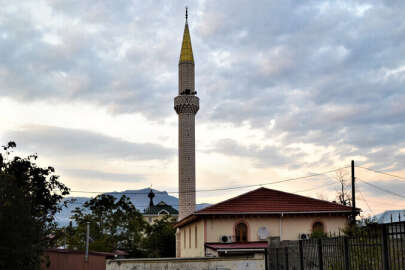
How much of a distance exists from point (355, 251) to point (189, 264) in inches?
439

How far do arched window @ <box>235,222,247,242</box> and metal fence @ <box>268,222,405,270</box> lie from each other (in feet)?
45.2

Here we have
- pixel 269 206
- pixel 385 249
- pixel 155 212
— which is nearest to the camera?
pixel 385 249

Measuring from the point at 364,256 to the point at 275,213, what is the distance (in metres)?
20.0

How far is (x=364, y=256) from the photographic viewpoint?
11367 mm

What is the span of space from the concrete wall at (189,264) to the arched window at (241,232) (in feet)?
27.8

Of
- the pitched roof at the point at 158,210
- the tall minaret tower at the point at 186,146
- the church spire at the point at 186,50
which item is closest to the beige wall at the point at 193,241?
the tall minaret tower at the point at 186,146

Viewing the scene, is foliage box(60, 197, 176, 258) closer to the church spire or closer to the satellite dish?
the church spire

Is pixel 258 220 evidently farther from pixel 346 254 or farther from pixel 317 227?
pixel 346 254

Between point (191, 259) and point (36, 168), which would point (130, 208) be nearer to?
point (36, 168)

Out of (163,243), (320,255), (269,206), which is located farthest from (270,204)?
(163,243)

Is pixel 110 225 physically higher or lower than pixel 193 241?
higher

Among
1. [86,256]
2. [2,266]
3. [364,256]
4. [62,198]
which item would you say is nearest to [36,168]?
[62,198]

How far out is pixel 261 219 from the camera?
31.4 meters

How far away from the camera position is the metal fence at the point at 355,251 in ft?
33.0
